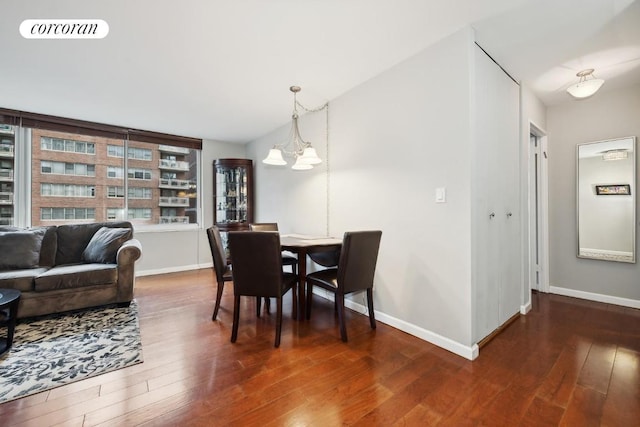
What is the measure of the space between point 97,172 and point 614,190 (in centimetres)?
690

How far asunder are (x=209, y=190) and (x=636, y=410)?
5.50m

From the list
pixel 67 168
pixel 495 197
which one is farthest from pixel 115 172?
pixel 495 197

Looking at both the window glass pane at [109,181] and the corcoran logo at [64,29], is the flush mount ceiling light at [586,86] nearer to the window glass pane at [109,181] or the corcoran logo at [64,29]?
the corcoran logo at [64,29]

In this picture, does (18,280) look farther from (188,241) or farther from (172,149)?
(172,149)

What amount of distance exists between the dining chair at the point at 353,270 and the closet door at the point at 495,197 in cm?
79

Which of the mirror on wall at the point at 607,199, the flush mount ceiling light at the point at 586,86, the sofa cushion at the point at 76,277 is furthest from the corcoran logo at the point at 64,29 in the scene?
the mirror on wall at the point at 607,199

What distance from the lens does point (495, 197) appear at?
7.49 feet

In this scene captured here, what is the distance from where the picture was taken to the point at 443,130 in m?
2.12

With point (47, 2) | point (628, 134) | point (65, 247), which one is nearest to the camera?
point (47, 2)

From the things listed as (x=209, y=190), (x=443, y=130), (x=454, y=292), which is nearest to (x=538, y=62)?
(x=443, y=130)

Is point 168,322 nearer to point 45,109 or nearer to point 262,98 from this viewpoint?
point 262,98

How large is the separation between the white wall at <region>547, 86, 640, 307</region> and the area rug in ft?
15.0

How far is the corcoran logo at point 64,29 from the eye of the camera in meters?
1.93

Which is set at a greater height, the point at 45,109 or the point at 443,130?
the point at 45,109
